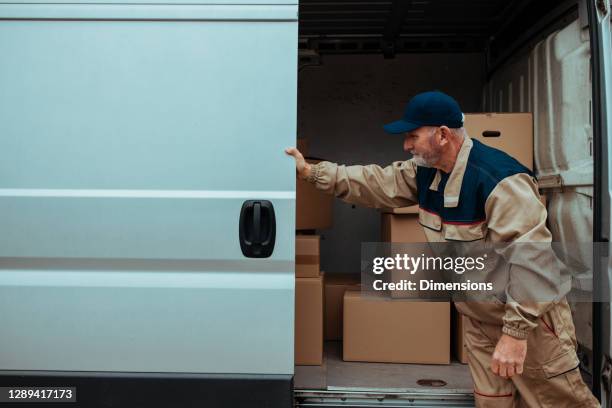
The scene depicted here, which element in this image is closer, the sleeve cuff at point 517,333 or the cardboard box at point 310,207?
the sleeve cuff at point 517,333

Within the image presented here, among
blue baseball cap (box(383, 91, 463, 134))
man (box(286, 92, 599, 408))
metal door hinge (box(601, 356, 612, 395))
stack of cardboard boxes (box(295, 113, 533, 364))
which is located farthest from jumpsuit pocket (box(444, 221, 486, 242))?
stack of cardboard boxes (box(295, 113, 533, 364))

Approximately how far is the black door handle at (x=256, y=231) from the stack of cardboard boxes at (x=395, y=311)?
798 mm

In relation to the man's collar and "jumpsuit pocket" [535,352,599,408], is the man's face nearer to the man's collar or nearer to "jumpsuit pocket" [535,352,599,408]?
the man's collar

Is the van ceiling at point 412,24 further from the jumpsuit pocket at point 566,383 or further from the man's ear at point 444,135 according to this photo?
the jumpsuit pocket at point 566,383

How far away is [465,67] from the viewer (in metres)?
3.99

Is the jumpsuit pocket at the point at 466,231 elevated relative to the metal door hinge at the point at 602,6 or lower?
lower

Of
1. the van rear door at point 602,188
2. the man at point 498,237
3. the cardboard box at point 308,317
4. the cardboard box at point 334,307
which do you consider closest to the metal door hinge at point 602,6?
the van rear door at point 602,188

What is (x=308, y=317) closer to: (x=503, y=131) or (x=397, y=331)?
(x=397, y=331)

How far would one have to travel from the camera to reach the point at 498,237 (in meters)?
1.97

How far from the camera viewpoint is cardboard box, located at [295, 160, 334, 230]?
3.07 m

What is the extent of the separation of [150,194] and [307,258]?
1.06m

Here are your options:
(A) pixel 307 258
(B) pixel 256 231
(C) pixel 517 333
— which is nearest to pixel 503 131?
(A) pixel 307 258

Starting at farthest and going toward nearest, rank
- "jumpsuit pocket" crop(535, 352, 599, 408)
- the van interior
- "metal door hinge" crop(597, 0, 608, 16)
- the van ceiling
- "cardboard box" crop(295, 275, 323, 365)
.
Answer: the van ceiling → "cardboard box" crop(295, 275, 323, 365) → the van interior → "metal door hinge" crop(597, 0, 608, 16) → "jumpsuit pocket" crop(535, 352, 599, 408)

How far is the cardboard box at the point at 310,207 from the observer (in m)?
3.07
